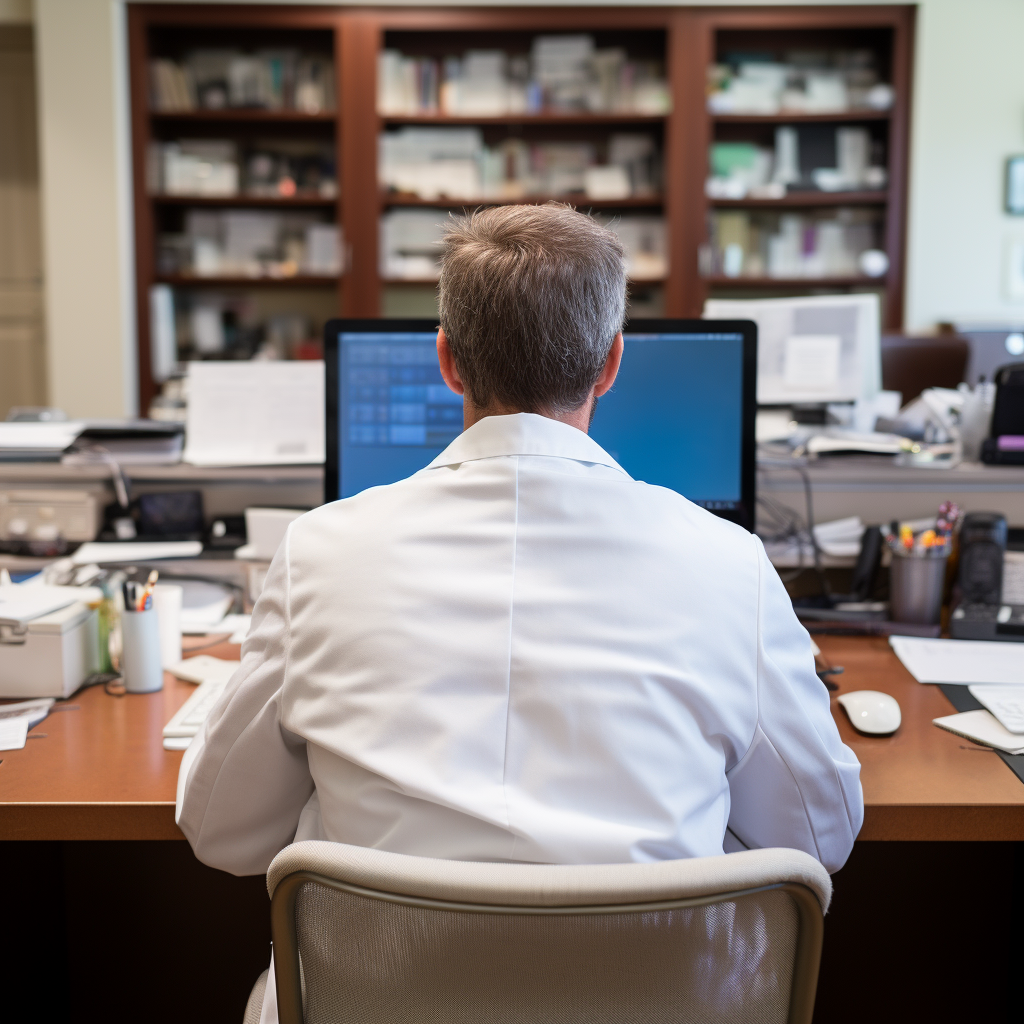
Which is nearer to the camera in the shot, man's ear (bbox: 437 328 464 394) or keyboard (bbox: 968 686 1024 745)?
man's ear (bbox: 437 328 464 394)

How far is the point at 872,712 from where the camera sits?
1.30 m

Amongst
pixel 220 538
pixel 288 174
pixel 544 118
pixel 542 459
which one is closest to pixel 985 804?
pixel 542 459

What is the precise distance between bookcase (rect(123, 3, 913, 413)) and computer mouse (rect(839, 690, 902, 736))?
3.45 meters

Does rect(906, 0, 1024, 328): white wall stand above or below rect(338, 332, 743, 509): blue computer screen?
above

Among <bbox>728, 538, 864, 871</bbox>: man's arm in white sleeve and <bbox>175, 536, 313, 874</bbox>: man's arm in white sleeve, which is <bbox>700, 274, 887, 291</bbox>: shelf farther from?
<bbox>175, 536, 313, 874</bbox>: man's arm in white sleeve

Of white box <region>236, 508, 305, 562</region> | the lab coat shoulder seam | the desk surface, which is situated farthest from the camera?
white box <region>236, 508, 305, 562</region>

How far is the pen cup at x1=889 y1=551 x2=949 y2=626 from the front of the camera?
1.69m

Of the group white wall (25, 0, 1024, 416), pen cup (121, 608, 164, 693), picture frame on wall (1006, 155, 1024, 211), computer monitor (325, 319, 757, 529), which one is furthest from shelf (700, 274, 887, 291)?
pen cup (121, 608, 164, 693)

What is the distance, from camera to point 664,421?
1.58m

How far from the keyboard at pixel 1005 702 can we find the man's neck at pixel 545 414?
0.70 metres

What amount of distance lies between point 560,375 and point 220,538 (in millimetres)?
1155

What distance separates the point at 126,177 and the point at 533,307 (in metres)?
4.10

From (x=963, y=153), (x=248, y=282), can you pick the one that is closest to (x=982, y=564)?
(x=963, y=153)

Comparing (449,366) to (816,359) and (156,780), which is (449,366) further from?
(816,359)
